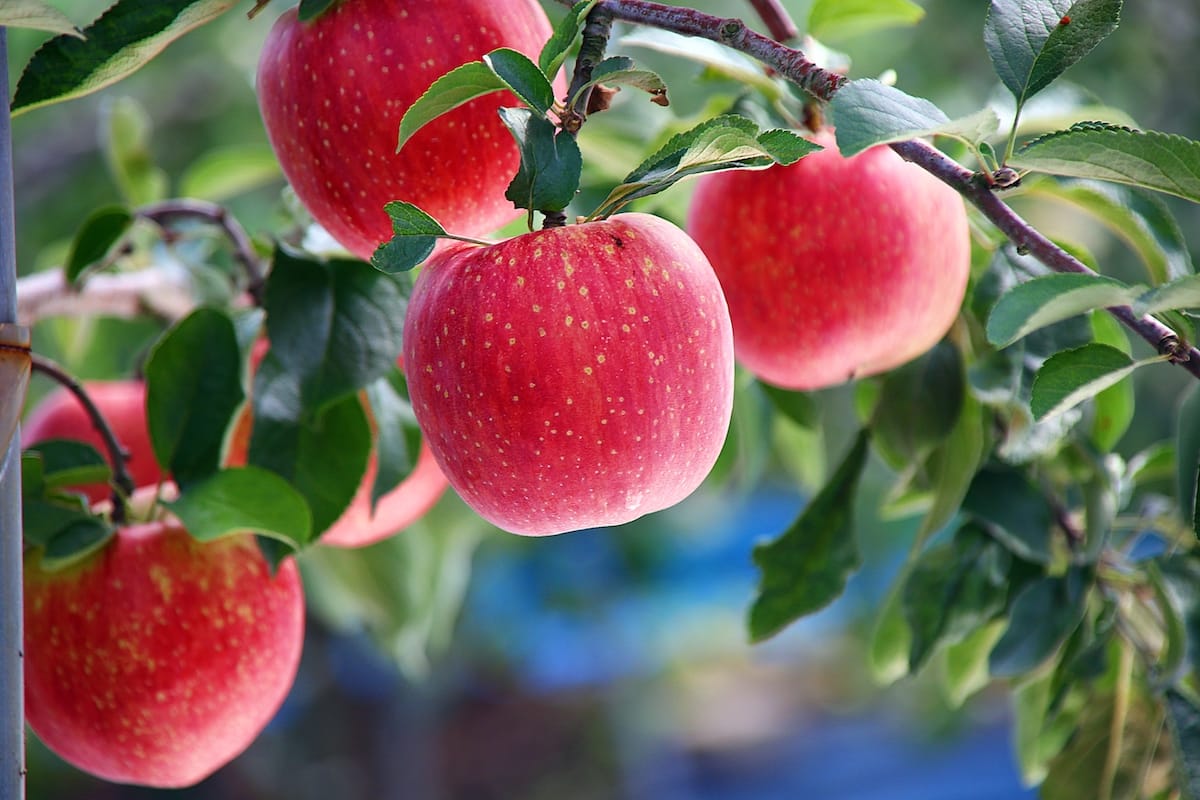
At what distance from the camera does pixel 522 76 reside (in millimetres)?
282

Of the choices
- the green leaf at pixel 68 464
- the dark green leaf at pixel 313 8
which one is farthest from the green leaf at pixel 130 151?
the dark green leaf at pixel 313 8

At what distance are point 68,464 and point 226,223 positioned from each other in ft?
0.40

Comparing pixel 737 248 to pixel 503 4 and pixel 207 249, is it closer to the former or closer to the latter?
pixel 503 4

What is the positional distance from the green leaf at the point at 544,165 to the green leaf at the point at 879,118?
2.7 inches

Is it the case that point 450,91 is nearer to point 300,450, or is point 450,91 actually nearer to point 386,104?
point 386,104

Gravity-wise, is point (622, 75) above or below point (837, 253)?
above

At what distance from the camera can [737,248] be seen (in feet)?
1.39

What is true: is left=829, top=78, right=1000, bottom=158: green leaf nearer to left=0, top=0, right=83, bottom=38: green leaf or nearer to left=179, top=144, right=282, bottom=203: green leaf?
left=0, top=0, right=83, bottom=38: green leaf

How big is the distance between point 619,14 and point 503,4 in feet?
0.16

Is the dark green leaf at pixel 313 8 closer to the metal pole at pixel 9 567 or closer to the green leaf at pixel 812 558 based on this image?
the metal pole at pixel 9 567

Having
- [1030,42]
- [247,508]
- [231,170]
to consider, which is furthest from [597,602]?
[1030,42]

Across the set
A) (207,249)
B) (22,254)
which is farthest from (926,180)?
(22,254)

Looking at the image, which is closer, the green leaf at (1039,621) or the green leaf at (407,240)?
the green leaf at (407,240)

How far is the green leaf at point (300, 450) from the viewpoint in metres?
0.42
